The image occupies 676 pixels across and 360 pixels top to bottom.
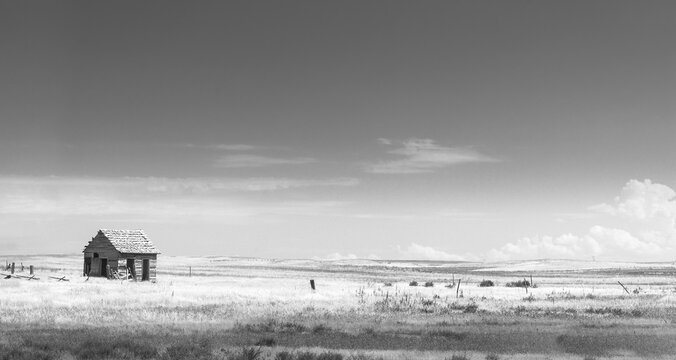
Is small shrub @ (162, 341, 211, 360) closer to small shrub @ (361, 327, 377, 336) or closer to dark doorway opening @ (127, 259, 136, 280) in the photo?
small shrub @ (361, 327, 377, 336)

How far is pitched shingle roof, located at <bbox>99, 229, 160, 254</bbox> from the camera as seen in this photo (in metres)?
60.0

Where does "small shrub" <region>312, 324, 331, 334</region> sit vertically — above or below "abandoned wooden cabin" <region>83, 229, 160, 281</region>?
below

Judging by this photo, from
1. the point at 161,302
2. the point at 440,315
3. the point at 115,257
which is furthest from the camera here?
the point at 115,257

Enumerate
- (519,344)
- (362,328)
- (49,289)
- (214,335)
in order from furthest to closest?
(49,289), (362,328), (214,335), (519,344)

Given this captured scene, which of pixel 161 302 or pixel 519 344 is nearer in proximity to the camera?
pixel 519 344

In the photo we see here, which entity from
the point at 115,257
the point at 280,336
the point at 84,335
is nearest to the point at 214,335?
the point at 280,336

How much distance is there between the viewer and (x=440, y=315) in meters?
32.2

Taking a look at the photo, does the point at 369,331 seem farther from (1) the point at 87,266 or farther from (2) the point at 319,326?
(1) the point at 87,266

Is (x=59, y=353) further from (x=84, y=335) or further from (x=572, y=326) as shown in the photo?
(x=572, y=326)

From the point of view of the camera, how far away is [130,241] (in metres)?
61.4

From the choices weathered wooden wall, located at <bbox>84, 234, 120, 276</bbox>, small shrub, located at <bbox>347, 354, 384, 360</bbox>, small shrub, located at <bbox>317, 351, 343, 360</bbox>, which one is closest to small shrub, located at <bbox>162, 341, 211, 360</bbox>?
small shrub, located at <bbox>317, 351, 343, 360</bbox>

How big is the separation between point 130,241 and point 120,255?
2.29 m

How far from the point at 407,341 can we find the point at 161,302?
1721cm

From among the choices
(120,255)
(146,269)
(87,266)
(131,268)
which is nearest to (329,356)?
(120,255)
